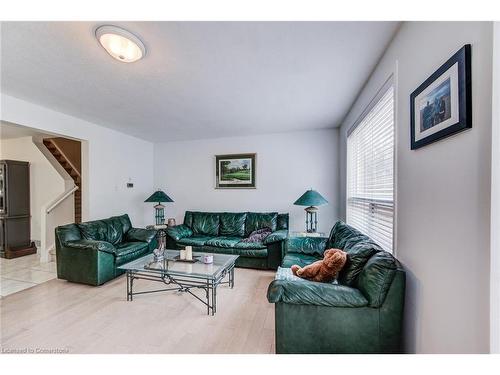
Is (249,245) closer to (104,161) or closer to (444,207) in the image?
(444,207)

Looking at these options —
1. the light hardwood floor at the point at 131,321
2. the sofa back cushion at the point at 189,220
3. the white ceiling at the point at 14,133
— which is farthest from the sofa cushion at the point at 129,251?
the white ceiling at the point at 14,133

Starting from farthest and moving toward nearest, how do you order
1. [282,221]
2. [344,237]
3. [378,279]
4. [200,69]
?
[282,221], [344,237], [200,69], [378,279]

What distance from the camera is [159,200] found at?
426 cm

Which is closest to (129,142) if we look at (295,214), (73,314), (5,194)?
(5,194)

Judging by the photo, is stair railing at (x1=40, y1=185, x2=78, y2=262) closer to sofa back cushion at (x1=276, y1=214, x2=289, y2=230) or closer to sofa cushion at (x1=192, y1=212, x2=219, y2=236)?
sofa cushion at (x1=192, y1=212, x2=219, y2=236)

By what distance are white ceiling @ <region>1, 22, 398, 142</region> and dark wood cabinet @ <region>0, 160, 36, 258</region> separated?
8.55 ft

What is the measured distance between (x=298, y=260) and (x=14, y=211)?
5550 mm

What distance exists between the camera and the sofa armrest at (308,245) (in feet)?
9.04

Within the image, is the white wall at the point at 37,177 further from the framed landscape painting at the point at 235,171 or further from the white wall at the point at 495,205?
the white wall at the point at 495,205

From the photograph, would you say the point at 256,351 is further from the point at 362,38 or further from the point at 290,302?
the point at 362,38

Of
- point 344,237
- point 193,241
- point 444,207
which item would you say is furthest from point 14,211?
point 444,207

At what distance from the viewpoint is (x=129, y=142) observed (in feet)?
14.2

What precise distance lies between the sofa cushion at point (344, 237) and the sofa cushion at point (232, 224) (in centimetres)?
172

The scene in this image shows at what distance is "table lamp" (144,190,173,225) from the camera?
4.27 m
